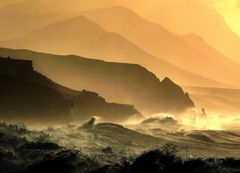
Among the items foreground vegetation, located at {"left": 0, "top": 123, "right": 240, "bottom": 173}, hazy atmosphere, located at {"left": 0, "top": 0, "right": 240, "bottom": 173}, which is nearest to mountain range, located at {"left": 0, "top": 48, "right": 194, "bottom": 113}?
hazy atmosphere, located at {"left": 0, "top": 0, "right": 240, "bottom": 173}

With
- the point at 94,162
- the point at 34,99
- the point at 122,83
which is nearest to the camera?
the point at 94,162

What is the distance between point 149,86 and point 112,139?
4795 centimetres

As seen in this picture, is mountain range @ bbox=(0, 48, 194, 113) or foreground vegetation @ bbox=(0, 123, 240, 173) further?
mountain range @ bbox=(0, 48, 194, 113)

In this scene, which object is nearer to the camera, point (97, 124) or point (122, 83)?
point (97, 124)

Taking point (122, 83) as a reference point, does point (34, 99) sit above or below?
below

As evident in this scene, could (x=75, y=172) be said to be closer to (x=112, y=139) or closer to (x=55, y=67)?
(x=112, y=139)

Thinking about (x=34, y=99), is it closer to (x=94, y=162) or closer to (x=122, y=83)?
(x=94, y=162)

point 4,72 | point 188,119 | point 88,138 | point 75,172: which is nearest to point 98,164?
point 75,172

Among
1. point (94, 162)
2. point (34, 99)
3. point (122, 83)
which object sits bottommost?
point (94, 162)

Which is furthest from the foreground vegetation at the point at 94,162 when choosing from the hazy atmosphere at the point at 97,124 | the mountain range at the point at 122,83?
the mountain range at the point at 122,83

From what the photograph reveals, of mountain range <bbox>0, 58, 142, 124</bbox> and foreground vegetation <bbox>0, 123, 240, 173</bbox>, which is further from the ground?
mountain range <bbox>0, 58, 142, 124</bbox>

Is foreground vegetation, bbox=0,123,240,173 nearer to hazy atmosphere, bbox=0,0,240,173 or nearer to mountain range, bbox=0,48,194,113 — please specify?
hazy atmosphere, bbox=0,0,240,173

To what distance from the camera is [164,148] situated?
29578 millimetres

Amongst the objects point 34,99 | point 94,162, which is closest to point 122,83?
point 34,99
